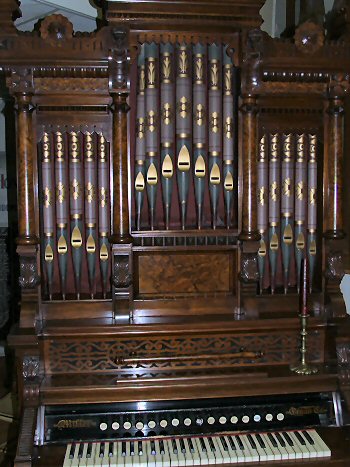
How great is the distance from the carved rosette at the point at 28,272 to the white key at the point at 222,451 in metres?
1.43

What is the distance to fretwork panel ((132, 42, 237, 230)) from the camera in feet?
11.8

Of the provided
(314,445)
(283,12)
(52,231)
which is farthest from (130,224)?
(283,12)

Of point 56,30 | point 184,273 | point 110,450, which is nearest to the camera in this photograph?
point 110,450

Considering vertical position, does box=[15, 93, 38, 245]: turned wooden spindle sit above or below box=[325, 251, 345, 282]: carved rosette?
above

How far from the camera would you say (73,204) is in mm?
3623

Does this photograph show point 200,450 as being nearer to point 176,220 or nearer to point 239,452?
point 239,452

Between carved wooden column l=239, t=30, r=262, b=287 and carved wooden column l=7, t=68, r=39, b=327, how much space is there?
1304mm

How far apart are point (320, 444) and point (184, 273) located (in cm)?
130

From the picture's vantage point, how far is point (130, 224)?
368cm

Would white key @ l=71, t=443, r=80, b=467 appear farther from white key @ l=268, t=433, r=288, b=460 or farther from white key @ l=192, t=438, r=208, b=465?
white key @ l=268, t=433, r=288, b=460

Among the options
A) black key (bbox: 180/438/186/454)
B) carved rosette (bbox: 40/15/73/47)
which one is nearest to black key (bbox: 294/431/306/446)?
black key (bbox: 180/438/186/454)

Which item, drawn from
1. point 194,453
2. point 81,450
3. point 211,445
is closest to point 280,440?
point 211,445

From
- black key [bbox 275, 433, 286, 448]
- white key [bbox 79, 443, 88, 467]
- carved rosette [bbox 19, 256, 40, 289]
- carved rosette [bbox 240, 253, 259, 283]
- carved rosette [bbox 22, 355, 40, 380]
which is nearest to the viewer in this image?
white key [bbox 79, 443, 88, 467]

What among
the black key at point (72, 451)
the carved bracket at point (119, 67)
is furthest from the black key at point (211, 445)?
the carved bracket at point (119, 67)
